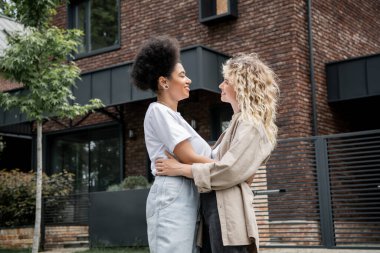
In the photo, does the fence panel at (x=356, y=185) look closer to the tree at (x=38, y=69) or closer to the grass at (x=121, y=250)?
the grass at (x=121, y=250)

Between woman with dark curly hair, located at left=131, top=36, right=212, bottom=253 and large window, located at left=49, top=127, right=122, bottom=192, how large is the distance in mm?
10812

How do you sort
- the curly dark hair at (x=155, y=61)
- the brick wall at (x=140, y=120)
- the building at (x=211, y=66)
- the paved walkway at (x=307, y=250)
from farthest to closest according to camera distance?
the brick wall at (x=140, y=120) → the building at (x=211, y=66) → the paved walkway at (x=307, y=250) → the curly dark hair at (x=155, y=61)

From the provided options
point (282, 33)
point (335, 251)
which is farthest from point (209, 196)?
point (282, 33)

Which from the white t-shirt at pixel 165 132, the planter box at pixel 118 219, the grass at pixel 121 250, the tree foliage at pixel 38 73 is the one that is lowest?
the grass at pixel 121 250

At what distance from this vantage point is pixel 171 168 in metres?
2.95

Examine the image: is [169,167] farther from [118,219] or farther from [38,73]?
[118,219]

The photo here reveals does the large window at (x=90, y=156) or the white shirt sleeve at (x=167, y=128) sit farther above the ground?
the large window at (x=90, y=156)

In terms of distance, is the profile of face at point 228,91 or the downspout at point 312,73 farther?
the downspout at point 312,73

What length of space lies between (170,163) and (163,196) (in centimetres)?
18

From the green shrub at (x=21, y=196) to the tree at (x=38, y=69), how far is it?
3.49 meters

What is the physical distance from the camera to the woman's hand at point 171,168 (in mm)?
2904

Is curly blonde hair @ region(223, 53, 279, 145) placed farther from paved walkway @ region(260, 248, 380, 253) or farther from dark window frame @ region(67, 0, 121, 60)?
dark window frame @ region(67, 0, 121, 60)

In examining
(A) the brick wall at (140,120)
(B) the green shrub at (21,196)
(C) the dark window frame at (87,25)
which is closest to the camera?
(A) the brick wall at (140,120)

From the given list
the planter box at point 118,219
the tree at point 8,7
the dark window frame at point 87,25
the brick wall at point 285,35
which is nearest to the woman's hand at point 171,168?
the planter box at point 118,219
